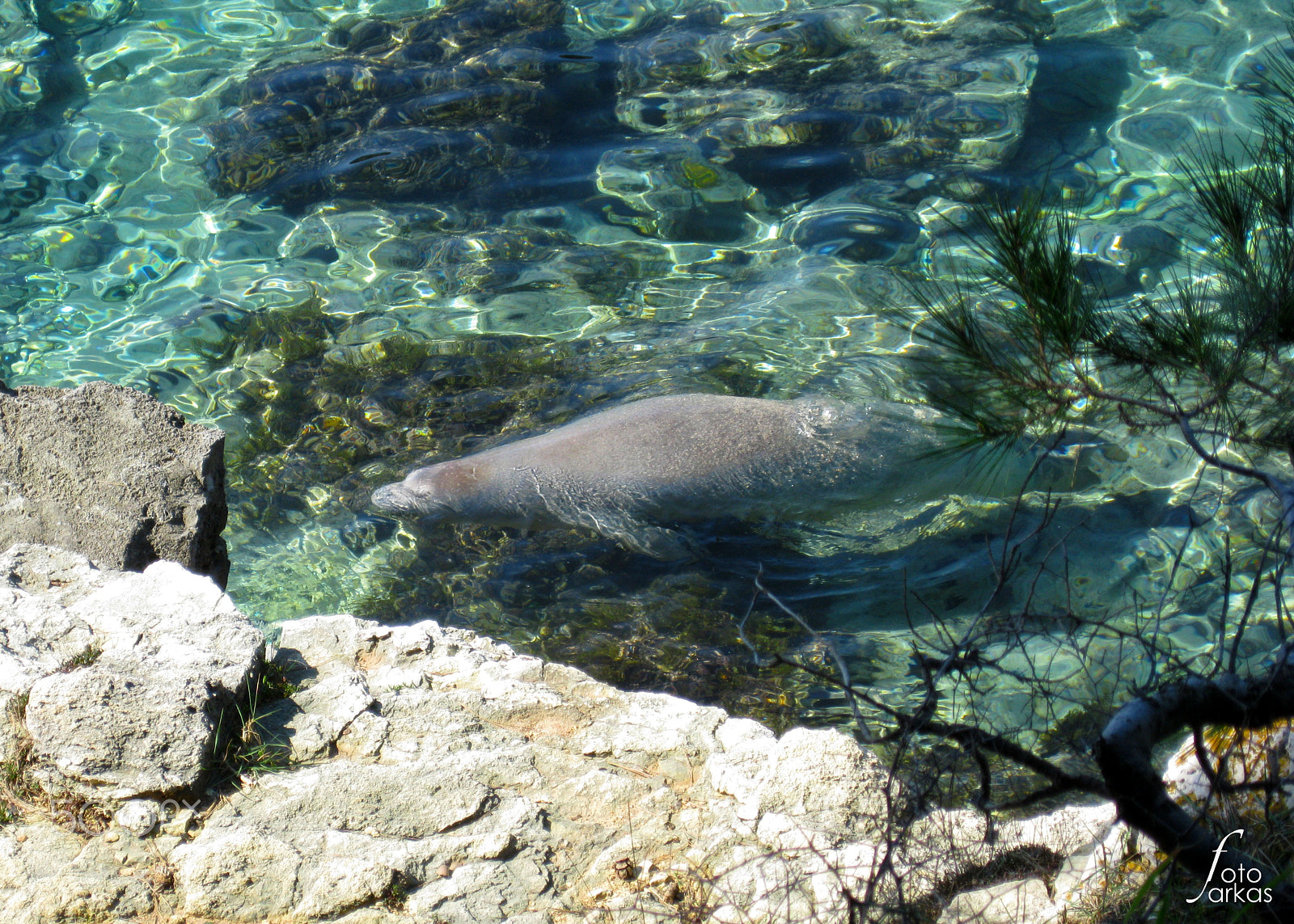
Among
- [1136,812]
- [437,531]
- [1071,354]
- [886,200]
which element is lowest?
[437,531]

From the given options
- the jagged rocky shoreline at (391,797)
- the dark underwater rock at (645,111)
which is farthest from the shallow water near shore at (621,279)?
the jagged rocky shoreline at (391,797)

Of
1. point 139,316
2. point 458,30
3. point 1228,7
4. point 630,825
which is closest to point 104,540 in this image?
point 630,825

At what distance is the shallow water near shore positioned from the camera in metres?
5.27

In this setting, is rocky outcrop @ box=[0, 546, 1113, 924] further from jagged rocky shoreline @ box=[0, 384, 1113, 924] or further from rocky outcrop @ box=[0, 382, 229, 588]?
rocky outcrop @ box=[0, 382, 229, 588]

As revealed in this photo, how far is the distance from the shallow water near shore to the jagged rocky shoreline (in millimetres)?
1384

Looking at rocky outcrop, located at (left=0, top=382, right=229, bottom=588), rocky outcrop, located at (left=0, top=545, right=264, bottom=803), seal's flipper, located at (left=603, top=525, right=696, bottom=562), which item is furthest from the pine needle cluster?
rocky outcrop, located at (left=0, top=382, right=229, bottom=588)

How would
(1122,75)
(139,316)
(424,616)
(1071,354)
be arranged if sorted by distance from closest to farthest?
1. (1071,354)
2. (424,616)
3. (139,316)
4. (1122,75)

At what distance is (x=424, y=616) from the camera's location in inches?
207

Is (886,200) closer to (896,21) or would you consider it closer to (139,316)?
(896,21)

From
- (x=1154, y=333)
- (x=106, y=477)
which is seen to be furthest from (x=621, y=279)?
(x=1154, y=333)

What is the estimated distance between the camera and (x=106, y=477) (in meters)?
4.23

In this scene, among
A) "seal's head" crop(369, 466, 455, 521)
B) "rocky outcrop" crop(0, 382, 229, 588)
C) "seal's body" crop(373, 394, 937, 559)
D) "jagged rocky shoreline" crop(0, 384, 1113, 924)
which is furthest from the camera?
"seal's head" crop(369, 466, 455, 521)

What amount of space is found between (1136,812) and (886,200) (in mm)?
6488

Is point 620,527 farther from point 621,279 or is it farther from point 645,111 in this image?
point 645,111
